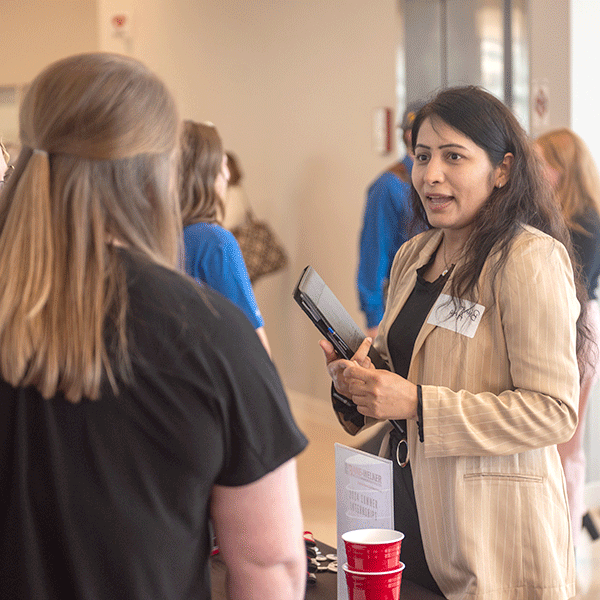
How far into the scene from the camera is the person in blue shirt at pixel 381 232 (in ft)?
11.7

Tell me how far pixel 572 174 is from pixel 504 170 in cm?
181

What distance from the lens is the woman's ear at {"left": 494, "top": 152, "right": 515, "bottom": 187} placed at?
157 cm

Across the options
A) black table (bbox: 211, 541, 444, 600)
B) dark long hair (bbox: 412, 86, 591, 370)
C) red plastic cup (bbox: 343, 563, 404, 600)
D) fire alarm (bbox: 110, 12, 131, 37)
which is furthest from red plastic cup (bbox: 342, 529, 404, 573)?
fire alarm (bbox: 110, 12, 131, 37)

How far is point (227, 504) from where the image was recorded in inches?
33.6

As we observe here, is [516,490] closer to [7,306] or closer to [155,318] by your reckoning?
[155,318]

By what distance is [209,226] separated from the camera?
2.32 meters

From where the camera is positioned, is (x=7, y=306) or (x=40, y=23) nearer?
(x=7, y=306)

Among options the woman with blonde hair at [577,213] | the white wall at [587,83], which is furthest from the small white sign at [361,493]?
the white wall at [587,83]

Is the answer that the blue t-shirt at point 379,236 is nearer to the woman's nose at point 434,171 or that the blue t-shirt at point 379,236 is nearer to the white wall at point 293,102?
the white wall at point 293,102

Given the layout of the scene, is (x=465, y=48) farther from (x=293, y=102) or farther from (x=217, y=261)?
(x=217, y=261)

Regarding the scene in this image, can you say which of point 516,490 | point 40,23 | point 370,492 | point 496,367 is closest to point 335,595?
point 370,492

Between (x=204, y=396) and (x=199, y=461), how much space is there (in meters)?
0.07

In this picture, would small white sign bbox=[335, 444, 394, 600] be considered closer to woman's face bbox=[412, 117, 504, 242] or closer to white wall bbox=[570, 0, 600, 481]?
woman's face bbox=[412, 117, 504, 242]

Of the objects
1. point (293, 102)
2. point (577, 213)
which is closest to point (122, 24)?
point (293, 102)
